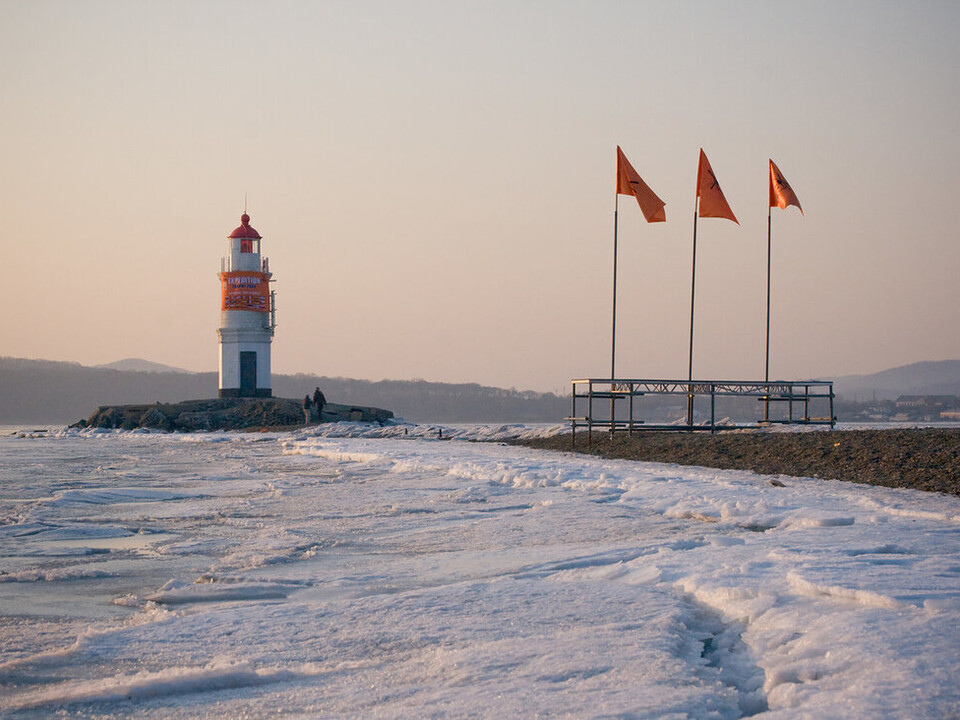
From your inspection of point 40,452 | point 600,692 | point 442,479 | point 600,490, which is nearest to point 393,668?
point 600,692

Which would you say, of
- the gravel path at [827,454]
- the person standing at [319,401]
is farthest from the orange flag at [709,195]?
the person standing at [319,401]

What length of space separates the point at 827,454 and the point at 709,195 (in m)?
13.3

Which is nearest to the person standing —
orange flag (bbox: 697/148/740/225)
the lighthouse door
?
the lighthouse door

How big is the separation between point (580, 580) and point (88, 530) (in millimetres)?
5767

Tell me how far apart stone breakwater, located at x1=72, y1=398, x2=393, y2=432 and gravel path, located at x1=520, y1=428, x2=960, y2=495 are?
2940 centimetres

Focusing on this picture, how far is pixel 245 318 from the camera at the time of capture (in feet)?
171

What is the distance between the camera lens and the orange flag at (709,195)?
Result: 87.3ft

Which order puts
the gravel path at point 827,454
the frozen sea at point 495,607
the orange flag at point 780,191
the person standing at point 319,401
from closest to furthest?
the frozen sea at point 495,607, the gravel path at point 827,454, the orange flag at point 780,191, the person standing at point 319,401

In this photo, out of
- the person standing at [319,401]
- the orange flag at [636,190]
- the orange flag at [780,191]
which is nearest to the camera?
the orange flag at [636,190]

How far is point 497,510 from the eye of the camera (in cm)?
1077

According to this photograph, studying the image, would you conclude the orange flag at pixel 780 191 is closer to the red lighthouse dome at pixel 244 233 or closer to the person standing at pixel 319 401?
the person standing at pixel 319 401

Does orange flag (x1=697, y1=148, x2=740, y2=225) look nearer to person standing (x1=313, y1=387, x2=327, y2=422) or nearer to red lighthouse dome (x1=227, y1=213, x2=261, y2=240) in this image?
person standing (x1=313, y1=387, x2=327, y2=422)

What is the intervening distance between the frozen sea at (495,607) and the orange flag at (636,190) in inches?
621

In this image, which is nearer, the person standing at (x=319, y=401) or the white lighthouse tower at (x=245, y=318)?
the person standing at (x=319, y=401)
